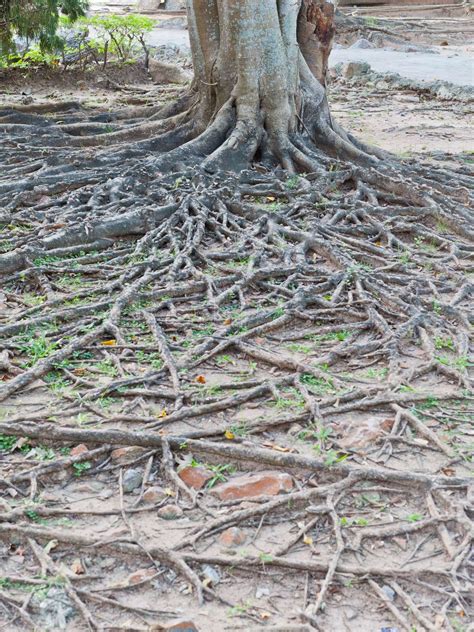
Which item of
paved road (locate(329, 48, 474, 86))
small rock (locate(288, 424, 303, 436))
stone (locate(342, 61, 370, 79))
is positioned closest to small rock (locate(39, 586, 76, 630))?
small rock (locate(288, 424, 303, 436))

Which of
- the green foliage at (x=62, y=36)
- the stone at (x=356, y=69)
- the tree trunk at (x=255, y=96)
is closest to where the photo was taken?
the tree trunk at (x=255, y=96)

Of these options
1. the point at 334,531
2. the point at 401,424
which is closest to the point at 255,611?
the point at 334,531

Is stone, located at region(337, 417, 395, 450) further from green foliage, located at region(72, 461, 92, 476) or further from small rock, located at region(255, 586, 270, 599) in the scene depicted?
green foliage, located at region(72, 461, 92, 476)

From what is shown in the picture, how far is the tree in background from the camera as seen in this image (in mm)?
11648

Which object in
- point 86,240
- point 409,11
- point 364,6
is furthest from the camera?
point 364,6

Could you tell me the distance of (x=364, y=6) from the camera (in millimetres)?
28172

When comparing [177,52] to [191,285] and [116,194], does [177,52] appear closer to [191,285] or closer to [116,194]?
[116,194]

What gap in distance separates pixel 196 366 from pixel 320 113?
4785 millimetres

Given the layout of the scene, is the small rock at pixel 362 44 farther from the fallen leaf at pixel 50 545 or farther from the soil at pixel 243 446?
the fallen leaf at pixel 50 545

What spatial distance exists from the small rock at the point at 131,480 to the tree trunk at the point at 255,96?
174 inches

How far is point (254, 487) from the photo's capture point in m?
3.01

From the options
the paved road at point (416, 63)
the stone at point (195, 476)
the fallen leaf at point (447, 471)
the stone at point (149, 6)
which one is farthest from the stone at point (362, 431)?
A: the stone at point (149, 6)

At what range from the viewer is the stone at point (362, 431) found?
10.8ft

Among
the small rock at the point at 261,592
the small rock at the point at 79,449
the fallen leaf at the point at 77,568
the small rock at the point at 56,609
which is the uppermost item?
the small rock at the point at 79,449
